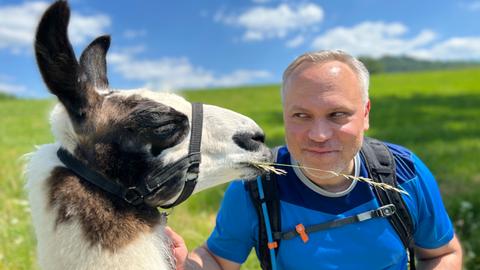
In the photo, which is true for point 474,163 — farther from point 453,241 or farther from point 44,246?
point 44,246

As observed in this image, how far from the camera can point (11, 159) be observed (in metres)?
8.88

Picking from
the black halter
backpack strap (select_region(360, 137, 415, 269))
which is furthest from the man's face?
the black halter

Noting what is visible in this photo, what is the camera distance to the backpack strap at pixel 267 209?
2627 millimetres

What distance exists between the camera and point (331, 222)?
256cm

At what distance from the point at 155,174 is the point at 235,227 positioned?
2.51 ft

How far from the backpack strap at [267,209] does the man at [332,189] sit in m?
0.05

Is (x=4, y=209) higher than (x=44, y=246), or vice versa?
(x=44, y=246)

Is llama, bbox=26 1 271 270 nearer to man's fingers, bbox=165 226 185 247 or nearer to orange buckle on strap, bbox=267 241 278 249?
man's fingers, bbox=165 226 185 247

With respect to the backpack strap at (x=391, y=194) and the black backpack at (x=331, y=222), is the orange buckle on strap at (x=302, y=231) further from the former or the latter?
the backpack strap at (x=391, y=194)

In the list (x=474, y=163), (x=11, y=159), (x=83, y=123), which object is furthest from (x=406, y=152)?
(x=11, y=159)

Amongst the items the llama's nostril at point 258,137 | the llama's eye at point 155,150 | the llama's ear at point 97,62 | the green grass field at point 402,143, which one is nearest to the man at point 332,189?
the llama's nostril at point 258,137

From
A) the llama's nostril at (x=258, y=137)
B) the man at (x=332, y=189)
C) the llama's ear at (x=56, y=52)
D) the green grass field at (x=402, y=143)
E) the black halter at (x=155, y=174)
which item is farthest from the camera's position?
the green grass field at (x=402, y=143)

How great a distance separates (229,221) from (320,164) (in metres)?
0.65

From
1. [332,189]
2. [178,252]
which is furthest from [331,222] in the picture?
[178,252]
